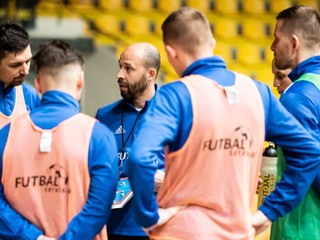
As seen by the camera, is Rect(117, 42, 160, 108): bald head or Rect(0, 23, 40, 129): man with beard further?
Rect(117, 42, 160, 108): bald head

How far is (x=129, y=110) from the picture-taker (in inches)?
179

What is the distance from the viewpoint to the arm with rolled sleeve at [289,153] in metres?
3.38

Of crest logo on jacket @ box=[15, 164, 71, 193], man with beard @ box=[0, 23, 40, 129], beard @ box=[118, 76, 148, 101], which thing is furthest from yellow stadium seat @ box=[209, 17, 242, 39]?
crest logo on jacket @ box=[15, 164, 71, 193]

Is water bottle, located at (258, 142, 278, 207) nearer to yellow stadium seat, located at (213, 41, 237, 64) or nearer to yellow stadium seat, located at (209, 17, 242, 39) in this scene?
yellow stadium seat, located at (213, 41, 237, 64)

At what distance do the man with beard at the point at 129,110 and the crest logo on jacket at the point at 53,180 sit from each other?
1.09 metres

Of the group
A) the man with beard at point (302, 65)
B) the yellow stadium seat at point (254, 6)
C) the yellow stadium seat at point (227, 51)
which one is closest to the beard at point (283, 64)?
the man with beard at point (302, 65)

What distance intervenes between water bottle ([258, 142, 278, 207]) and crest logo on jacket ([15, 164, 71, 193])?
1582mm

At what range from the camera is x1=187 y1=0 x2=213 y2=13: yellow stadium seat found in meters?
12.5

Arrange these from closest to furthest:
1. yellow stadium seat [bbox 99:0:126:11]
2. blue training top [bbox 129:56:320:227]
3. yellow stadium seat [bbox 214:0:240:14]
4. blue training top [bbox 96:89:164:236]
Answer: blue training top [bbox 129:56:320:227] < blue training top [bbox 96:89:164:236] < yellow stadium seat [bbox 99:0:126:11] < yellow stadium seat [bbox 214:0:240:14]

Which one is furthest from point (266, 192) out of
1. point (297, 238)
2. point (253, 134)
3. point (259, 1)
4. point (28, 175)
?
point (259, 1)

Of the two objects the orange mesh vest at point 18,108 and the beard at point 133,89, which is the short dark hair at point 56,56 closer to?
the orange mesh vest at point 18,108

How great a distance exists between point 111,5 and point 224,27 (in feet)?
5.51

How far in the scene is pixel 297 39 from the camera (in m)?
3.84

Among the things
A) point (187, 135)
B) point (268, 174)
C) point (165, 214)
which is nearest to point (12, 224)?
point (165, 214)
